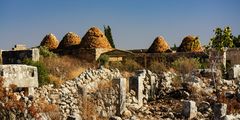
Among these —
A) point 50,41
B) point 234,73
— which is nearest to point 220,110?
point 234,73

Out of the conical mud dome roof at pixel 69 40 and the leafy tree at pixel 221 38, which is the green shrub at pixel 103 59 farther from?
the leafy tree at pixel 221 38

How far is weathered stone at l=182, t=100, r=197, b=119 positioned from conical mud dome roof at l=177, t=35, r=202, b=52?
13.3 metres

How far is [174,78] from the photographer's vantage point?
16812 mm

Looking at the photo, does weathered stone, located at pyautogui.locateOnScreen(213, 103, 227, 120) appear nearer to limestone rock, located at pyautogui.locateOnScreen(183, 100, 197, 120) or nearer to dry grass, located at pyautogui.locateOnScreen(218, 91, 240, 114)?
limestone rock, located at pyautogui.locateOnScreen(183, 100, 197, 120)

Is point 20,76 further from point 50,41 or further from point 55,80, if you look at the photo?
point 50,41

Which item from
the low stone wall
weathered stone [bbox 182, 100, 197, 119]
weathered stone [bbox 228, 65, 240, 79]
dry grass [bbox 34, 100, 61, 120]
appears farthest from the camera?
the low stone wall

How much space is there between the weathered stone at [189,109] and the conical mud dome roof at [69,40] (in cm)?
1428

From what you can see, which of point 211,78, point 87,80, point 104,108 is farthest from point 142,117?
point 211,78

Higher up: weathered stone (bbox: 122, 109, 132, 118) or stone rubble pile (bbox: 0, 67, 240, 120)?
stone rubble pile (bbox: 0, 67, 240, 120)

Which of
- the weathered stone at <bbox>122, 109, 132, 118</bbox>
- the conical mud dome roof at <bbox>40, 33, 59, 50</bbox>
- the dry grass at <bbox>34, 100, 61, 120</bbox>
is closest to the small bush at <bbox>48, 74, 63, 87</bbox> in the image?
the weathered stone at <bbox>122, 109, 132, 118</bbox>

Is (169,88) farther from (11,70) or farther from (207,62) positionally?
(207,62)

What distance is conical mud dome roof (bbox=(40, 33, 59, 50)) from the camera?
28.0m

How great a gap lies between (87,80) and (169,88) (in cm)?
317

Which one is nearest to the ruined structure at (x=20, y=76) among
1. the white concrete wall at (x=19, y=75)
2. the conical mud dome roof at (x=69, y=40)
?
the white concrete wall at (x=19, y=75)
